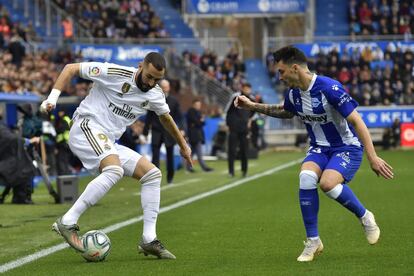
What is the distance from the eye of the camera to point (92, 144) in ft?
31.4

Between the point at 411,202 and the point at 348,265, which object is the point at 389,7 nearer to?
the point at 411,202

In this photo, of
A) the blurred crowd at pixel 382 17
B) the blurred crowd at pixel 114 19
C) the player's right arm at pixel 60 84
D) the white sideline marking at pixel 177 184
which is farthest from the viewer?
the blurred crowd at pixel 382 17

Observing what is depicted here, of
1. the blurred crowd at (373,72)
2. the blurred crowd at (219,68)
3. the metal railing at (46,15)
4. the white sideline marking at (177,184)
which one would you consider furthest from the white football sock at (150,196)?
the blurred crowd at (219,68)

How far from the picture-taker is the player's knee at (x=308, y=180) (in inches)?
371

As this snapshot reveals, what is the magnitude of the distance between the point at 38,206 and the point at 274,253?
24.3ft

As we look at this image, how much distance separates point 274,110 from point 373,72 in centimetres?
3245

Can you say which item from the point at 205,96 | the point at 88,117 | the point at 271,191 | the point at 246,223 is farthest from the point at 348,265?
the point at 205,96

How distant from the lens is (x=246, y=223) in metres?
13.1

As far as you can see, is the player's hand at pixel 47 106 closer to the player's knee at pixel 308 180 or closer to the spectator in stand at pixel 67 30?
the player's knee at pixel 308 180

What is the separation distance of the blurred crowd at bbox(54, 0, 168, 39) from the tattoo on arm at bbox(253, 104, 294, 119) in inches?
1297

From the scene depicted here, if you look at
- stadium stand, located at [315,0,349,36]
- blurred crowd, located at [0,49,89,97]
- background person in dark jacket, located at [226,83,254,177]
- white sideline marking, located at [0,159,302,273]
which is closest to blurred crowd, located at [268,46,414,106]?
stadium stand, located at [315,0,349,36]

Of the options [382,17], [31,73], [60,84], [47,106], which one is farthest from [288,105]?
[382,17]

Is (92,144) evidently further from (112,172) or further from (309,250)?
(309,250)

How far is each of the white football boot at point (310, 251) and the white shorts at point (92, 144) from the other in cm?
169
